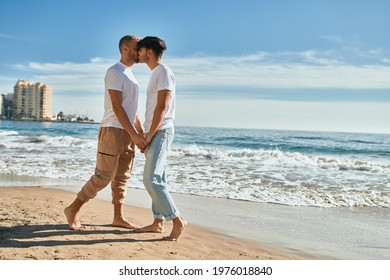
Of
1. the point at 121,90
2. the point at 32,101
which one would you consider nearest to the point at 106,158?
the point at 121,90

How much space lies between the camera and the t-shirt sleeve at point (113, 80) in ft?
11.9

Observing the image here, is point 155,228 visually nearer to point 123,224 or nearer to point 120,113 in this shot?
point 123,224

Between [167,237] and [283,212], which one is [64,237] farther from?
[283,212]

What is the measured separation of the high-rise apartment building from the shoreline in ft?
135

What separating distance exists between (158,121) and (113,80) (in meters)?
0.58

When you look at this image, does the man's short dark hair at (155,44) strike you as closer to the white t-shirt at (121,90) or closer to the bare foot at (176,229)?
the white t-shirt at (121,90)

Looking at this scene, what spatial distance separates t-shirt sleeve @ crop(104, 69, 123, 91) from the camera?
3617 mm

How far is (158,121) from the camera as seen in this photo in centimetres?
345

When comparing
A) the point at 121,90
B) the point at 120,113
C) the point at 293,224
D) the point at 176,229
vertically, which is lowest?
the point at 293,224

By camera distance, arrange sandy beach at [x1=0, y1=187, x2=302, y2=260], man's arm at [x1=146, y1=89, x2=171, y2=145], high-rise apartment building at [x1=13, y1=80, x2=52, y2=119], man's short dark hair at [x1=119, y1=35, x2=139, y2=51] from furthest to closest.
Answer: high-rise apartment building at [x1=13, y1=80, x2=52, y2=119] → man's short dark hair at [x1=119, y1=35, x2=139, y2=51] → man's arm at [x1=146, y1=89, x2=171, y2=145] → sandy beach at [x1=0, y1=187, x2=302, y2=260]

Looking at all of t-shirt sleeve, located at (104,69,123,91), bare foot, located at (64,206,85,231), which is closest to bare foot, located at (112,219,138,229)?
bare foot, located at (64,206,85,231)

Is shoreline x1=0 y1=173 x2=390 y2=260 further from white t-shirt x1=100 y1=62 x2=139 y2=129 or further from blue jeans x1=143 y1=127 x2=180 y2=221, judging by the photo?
white t-shirt x1=100 y1=62 x2=139 y2=129

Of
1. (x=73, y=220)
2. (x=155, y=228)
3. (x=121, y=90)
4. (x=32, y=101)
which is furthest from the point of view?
→ (x=32, y=101)

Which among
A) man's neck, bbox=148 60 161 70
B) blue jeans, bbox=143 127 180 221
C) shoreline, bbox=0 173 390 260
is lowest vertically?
shoreline, bbox=0 173 390 260
